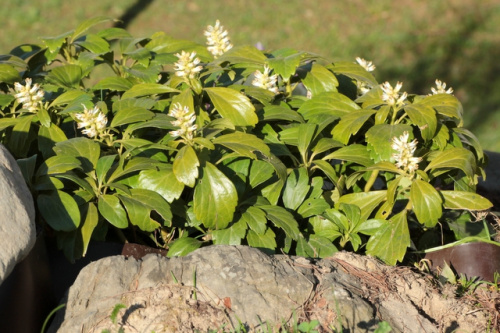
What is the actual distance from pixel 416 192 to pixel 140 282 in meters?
1.14

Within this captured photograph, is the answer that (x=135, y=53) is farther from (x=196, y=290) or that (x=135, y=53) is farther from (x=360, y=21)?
(x=360, y=21)

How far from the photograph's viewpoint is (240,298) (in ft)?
7.98

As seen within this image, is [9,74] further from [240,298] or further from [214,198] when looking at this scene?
[240,298]

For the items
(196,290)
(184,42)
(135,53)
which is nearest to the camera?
(196,290)

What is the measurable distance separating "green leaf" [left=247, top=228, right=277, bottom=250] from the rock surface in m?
0.14

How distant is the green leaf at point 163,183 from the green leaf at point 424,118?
1.00 meters

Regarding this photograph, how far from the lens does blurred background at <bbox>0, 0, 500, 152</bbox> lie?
797cm

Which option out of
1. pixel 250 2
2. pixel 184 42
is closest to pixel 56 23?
pixel 250 2

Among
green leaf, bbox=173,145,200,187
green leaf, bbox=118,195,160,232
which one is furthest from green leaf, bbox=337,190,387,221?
green leaf, bbox=118,195,160,232

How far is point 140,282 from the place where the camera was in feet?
8.20

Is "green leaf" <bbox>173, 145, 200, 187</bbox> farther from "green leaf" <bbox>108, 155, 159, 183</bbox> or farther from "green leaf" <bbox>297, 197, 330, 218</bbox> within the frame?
"green leaf" <bbox>297, 197, 330, 218</bbox>

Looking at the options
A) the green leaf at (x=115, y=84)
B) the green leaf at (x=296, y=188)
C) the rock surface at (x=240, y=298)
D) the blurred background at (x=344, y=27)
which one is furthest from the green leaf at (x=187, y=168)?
the blurred background at (x=344, y=27)

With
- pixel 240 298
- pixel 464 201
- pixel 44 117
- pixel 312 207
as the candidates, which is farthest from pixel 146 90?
pixel 464 201

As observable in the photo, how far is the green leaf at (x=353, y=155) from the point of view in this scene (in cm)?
293
